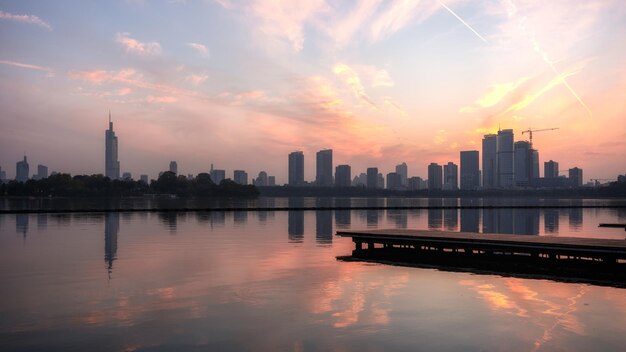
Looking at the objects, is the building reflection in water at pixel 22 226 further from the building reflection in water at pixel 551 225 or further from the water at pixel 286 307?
the building reflection in water at pixel 551 225

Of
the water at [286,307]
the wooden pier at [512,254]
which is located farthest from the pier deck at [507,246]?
the water at [286,307]

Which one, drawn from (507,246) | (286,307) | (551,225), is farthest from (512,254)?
(551,225)

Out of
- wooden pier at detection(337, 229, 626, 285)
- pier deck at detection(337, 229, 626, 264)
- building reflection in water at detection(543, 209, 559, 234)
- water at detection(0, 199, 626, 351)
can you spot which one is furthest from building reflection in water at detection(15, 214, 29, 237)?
building reflection in water at detection(543, 209, 559, 234)

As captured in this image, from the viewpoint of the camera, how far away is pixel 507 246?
26078 millimetres

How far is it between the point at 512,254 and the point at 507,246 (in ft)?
7.65

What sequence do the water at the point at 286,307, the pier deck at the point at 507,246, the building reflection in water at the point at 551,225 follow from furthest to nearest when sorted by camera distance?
1. the building reflection in water at the point at 551,225
2. the pier deck at the point at 507,246
3. the water at the point at 286,307

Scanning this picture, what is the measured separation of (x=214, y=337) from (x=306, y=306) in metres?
4.36

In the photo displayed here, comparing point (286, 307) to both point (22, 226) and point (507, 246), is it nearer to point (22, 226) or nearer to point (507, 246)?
point (507, 246)

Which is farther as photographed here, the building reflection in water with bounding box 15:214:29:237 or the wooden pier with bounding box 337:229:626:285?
the building reflection in water with bounding box 15:214:29:237

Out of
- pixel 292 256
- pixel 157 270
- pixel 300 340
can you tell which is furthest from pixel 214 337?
pixel 292 256

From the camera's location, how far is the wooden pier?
23.5 metres

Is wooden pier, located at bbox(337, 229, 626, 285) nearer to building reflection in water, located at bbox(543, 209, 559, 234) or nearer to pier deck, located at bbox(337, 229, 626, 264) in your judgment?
pier deck, located at bbox(337, 229, 626, 264)

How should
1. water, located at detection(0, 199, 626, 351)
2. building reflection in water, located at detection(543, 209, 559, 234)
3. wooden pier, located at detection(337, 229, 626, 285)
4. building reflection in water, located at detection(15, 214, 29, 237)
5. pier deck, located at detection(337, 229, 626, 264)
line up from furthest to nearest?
1. building reflection in water, located at detection(543, 209, 559, 234)
2. building reflection in water, located at detection(15, 214, 29, 237)
3. pier deck, located at detection(337, 229, 626, 264)
4. wooden pier, located at detection(337, 229, 626, 285)
5. water, located at detection(0, 199, 626, 351)

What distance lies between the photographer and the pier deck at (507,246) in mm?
23672
